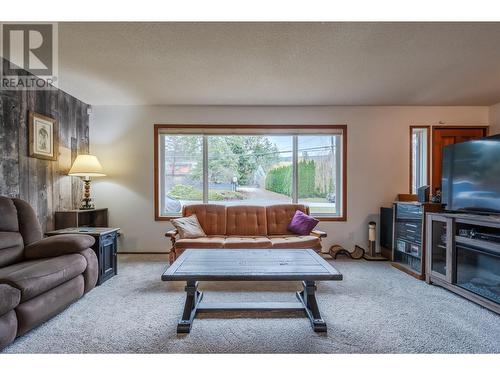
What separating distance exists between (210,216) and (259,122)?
1753mm

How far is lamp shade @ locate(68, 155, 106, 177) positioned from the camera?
3648mm

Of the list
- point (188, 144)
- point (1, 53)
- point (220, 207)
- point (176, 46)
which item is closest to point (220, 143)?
point (188, 144)

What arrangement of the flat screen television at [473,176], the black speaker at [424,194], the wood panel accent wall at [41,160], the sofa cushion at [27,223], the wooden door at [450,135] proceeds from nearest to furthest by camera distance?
1. the sofa cushion at [27,223]
2. the flat screen television at [473,176]
3. the wood panel accent wall at [41,160]
4. the black speaker at [424,194]
5. the wooden door at [450,135]

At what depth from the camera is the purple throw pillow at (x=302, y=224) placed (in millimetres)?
3576

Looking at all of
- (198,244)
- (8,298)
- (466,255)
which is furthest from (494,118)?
(8,298)

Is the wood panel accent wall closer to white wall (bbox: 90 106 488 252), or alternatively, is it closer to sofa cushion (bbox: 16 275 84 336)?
white wall (bbox: 90 106 488 252)

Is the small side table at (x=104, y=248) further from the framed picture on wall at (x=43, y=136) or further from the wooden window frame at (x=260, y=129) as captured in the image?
the wooden window frame at (x=260, y=129)

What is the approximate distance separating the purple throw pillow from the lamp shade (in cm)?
292

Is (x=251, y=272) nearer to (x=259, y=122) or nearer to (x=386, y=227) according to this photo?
(x=259, y=122)

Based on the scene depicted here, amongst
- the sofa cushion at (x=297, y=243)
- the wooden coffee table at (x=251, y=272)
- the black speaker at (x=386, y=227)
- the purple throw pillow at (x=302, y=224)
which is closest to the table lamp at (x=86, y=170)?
the wooden coffee table at (x=251, y=272)

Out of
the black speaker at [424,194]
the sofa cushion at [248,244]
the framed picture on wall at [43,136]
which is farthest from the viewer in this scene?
the black speaker at [424,194]

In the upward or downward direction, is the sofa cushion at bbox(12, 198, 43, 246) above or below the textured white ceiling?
below

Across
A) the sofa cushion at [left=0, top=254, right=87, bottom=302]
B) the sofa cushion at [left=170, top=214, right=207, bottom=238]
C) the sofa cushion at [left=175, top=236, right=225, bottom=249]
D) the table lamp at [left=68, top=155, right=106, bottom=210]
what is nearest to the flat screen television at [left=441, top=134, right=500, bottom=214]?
the sofa cushion at [left=175, top=236, right=225, bottom=249]

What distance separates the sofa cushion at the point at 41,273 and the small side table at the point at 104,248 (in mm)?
457
